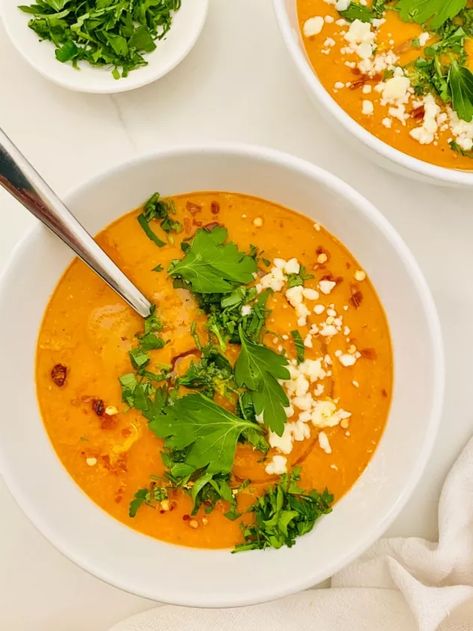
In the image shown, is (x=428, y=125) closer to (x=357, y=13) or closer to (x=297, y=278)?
(x=357, y=13)

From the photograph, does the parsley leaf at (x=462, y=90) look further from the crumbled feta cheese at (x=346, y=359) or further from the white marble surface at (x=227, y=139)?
the crumbled feta cheese at (x=346, y=359)

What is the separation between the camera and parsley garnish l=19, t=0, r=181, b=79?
2.04m

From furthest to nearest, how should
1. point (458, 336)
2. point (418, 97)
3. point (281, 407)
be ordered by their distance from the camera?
point (458, 336), point (418, 97), point (281, 407)

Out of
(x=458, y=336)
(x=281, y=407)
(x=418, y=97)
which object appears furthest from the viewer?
(x=458, y=336)

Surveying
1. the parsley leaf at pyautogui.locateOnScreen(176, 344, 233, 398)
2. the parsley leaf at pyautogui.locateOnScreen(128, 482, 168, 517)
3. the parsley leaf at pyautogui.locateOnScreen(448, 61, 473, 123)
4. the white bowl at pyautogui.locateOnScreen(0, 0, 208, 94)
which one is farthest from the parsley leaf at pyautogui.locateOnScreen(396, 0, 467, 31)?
the parsley leaf at pyautogui.locateOnScreen(128, 482, 168, 517)

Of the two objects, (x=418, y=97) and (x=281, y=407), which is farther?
(x=418, y=97)

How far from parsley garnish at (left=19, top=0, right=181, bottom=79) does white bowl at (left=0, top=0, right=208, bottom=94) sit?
16 millimetres

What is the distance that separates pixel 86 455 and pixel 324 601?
668 millimetres

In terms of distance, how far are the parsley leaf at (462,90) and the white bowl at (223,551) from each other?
333 millimetres

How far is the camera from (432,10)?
201 cm

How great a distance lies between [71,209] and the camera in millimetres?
1888

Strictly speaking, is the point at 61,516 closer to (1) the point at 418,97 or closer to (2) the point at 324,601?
(2) the point at 324,601

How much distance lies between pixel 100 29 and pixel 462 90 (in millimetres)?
815

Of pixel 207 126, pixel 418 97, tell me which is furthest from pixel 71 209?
pixel 418 97
